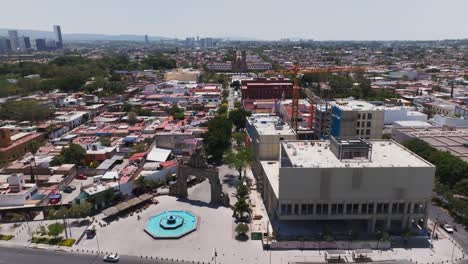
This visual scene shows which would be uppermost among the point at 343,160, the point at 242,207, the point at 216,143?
the point at 343,160

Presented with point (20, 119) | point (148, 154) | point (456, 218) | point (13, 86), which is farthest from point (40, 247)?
point (13, 86)

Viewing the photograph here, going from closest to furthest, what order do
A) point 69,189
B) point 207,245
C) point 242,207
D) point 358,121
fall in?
point 207,245
point 242,207
point 69,189
point 358,121

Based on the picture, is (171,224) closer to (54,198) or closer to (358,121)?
(54,198)

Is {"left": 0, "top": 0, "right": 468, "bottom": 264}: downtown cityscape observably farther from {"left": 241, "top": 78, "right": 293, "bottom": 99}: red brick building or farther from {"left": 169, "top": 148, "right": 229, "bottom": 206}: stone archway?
{"left": 241, "top": 78, "right": 293, "bottom": 99}: red brick building

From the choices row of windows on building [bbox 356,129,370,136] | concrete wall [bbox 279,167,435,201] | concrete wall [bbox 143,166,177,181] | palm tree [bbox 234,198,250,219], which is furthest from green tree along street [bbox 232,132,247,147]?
concrete wall [bbox 279,167,435,201]

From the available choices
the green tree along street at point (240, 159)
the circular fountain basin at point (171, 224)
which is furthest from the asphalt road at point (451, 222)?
the circular fountain basin at point (171, 224)

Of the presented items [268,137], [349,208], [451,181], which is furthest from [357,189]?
[451,181]

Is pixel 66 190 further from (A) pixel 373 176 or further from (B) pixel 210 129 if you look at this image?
(A) pixel 373 176
